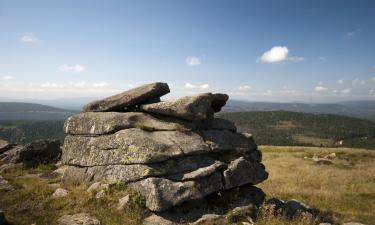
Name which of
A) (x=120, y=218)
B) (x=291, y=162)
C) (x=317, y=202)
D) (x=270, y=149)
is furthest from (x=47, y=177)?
(x=270, y=149)

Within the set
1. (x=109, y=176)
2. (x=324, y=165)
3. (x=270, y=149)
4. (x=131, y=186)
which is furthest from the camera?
(x=270, y=149)

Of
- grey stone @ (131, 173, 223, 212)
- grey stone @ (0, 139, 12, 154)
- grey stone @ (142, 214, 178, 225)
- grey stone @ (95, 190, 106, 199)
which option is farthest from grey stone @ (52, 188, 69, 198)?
grey stone @ (0, 139, 12, 154)

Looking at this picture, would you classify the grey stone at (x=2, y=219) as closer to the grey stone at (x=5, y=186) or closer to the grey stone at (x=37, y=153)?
the grey stone at (x=5, y=186)

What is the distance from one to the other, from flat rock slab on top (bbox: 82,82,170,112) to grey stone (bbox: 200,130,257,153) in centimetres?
444

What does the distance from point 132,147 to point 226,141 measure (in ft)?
20.8

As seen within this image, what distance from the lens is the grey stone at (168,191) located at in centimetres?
1435

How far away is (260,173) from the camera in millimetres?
19391

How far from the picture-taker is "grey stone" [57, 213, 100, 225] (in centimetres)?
1306

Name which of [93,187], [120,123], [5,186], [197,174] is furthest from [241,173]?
[5,186]

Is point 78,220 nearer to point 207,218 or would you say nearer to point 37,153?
point 207,218

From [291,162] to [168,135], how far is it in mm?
37656

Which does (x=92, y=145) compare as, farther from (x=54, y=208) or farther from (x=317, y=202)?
(x=317, y=202)

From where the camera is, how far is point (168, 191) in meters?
14.8

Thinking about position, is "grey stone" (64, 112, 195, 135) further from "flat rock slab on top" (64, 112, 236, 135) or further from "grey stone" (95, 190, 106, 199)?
"grey stone" (95, 190, 106, 199)
